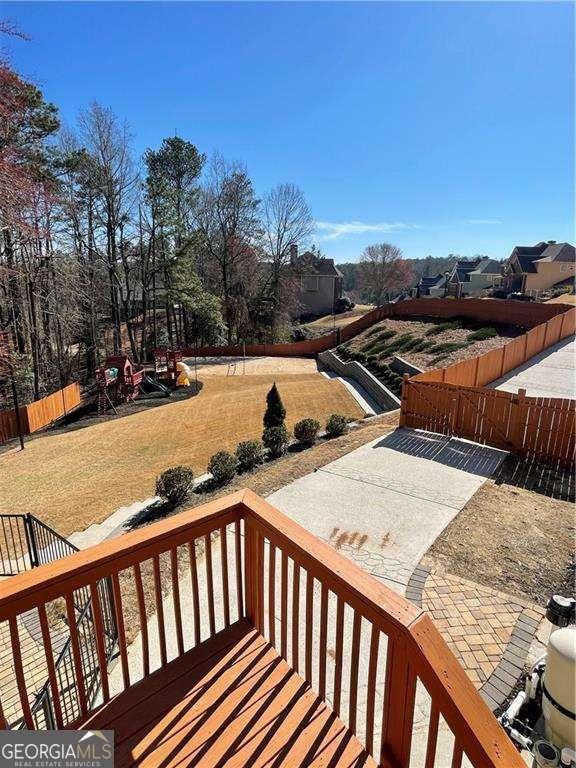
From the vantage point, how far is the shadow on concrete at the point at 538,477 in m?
6.71

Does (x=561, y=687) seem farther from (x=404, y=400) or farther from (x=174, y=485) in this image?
(x=404, y=400)

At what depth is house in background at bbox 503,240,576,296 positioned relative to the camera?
39812 millimetres

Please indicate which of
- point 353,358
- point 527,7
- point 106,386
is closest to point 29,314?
point 106,386

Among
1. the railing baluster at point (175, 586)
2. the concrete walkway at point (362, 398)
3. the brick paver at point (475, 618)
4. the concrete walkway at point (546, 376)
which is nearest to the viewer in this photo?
the railing baluster at point (175, 586)

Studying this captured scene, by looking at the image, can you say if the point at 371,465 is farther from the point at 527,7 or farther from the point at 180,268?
the point at 180,268

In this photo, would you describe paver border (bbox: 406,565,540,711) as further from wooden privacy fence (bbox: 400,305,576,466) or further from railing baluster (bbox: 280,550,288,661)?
wooden privacy fence (bbox: 400,305,576,466)

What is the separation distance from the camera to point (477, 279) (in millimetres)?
54312

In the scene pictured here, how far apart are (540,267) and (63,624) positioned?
4787cm

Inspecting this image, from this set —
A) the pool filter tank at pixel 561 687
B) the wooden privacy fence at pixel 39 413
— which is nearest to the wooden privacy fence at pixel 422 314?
the wooden privacy fence at pixel 39 413

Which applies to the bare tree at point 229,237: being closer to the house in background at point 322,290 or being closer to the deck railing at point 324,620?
the house in background at point 322,290

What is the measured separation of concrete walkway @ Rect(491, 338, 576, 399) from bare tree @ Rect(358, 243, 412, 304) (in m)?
42.6

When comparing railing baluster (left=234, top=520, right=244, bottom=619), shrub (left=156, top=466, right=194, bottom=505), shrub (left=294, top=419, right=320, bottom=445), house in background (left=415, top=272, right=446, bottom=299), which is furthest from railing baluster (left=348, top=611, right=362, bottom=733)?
house in background (left=415, top=272, right=446, bottom=299)

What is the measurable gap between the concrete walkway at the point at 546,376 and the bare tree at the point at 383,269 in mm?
42629

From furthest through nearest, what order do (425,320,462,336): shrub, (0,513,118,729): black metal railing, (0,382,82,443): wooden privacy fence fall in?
1. (425,320,462,336): shrub
2. (0,382,82,443): wooden privacy fence
3. (0,513,118,729): black metal railing
